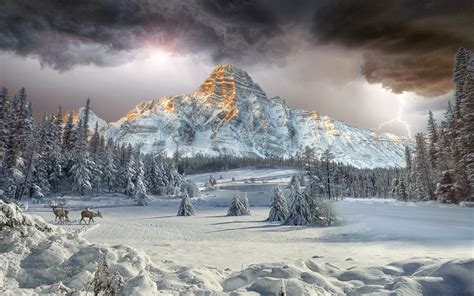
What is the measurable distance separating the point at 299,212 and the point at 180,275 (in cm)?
2059

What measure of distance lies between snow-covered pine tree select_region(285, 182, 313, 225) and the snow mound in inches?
717

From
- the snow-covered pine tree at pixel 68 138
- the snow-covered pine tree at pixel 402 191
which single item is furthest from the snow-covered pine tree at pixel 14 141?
the snow-covered pine tree at pixel 402 191

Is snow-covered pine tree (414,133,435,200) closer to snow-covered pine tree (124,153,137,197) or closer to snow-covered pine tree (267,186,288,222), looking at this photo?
snow-covered pine tree (267,186,288,222)

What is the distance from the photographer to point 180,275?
7363mm

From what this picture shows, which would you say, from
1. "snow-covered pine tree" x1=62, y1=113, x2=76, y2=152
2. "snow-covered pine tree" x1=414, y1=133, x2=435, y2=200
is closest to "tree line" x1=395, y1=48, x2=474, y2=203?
"snow-covered pine tree" x1=414, y1=133, x2=435, y2=200

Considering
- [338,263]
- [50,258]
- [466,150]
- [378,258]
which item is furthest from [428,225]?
[50,258]

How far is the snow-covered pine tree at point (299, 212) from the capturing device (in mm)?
26375

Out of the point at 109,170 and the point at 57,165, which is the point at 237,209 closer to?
the point at 57,165

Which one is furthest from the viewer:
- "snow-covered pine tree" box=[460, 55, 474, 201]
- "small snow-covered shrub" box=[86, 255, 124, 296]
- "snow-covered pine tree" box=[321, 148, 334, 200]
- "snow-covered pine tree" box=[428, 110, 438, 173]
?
"snow-covered pine tree" box=[321, 148, 334, 200]

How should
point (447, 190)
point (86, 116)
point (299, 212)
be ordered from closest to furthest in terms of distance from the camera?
point (299, 212), point (447, 190), point (86, 116)

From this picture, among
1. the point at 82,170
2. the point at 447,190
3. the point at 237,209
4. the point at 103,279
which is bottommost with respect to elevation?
the point at 237,209

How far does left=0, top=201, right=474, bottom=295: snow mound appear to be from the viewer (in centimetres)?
Answer: 634

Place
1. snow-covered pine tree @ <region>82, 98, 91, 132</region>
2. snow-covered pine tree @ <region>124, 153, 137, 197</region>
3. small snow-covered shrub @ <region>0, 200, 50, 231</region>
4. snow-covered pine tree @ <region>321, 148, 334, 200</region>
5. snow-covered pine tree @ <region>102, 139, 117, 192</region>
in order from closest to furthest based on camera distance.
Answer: small snow-covered shrub @ <region>0, 200, 50, 231</region>, snow-covered pine tree @ <region>321, 148, 334, 200</region>, snow-covered pine tree @ <region>124, 153, 137, 197</region>, snow-covered pine tree @ <region>102, 139, 117, 192</region>, snow-covered pine tree @ <region>82, 98, 91, 132</region>

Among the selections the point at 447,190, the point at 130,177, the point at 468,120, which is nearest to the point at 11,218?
the point at 468,120
